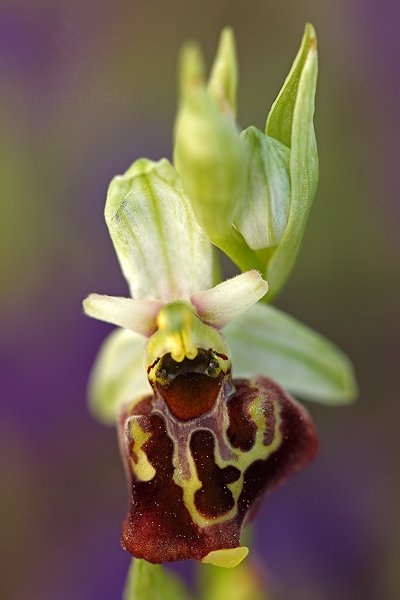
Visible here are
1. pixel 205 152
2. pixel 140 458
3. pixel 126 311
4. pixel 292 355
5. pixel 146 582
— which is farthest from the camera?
pixel 292 355

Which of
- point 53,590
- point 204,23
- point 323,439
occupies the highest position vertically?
point 204,23

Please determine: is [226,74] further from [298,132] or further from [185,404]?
[185,404]

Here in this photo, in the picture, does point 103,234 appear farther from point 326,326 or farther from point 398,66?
point 398,66

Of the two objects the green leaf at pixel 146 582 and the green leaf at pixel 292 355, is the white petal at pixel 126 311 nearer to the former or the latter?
the green leaf at pixel 292 355

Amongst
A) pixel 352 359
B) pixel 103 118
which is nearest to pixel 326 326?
pixel 352 359

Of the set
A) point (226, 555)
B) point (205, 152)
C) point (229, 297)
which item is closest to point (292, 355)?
point (229, 297)

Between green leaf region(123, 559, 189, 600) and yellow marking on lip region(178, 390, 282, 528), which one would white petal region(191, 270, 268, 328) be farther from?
green leaf region(123, 559, 189, 600)

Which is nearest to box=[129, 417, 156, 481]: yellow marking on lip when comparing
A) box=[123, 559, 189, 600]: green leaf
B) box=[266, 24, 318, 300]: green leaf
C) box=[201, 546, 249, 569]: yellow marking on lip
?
box=[201, 546, 249, 569]: yellow marking on lip
